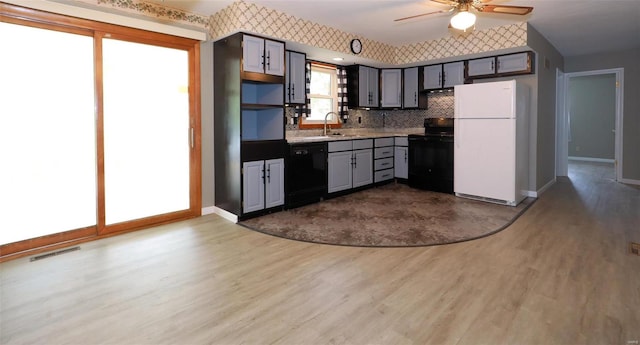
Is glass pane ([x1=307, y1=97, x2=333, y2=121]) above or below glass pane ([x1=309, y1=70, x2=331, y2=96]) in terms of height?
below

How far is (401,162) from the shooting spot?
20.3 feet

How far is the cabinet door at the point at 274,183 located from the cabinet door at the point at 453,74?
3194mm

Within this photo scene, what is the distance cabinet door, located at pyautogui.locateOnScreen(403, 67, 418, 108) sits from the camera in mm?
6160

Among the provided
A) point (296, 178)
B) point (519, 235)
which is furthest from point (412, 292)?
point (296, 178)

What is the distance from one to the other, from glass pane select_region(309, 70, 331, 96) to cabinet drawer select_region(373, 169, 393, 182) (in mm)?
1573

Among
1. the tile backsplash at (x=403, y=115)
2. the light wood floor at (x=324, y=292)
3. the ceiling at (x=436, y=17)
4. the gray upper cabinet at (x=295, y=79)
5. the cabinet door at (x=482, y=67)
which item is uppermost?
the ceiling at (x=436, y=17)

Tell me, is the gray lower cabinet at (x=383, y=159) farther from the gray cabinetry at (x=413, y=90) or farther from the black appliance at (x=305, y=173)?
the black appliance at (x=305, y=173)

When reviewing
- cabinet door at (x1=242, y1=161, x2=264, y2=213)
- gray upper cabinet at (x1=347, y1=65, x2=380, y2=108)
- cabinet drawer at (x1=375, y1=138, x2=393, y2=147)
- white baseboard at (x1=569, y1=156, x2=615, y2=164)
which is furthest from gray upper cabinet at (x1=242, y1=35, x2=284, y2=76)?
white baseboard at (x1=569, y1=156, x2=615, y2=164)

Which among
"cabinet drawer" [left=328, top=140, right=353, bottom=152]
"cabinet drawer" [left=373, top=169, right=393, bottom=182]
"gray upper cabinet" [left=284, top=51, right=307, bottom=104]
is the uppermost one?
"gray upper cabinet" [left=284, top=51, right=307, bottom=104]

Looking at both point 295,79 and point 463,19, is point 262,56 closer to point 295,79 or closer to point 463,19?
point 295,79

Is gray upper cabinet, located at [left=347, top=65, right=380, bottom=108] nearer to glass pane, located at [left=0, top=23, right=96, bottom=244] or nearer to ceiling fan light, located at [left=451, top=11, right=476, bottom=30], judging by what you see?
ceiling fan light, located at [left=451, top=11, right=476, bottom=30]

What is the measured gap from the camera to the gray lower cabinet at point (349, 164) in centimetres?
504

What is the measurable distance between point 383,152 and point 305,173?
187 centimetres

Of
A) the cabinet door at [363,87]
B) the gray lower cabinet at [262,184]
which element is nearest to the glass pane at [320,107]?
the cabinet door at [363,87]
